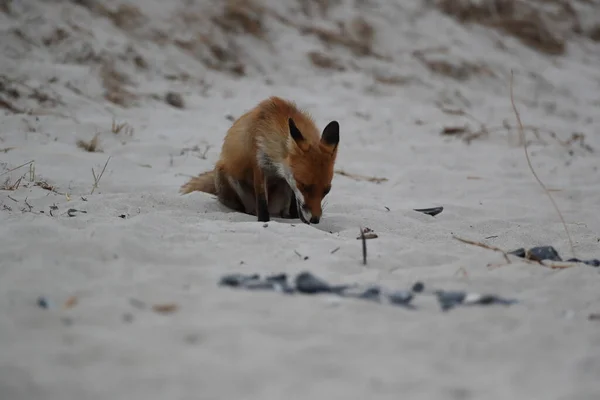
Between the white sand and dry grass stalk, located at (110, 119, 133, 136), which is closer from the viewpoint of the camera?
A: the white sand

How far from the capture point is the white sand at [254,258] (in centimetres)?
167

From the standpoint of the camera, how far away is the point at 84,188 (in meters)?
4.68

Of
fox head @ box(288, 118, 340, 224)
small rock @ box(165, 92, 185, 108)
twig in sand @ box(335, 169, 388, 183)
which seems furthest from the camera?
small rock @ box(165, 92, 185, 108)

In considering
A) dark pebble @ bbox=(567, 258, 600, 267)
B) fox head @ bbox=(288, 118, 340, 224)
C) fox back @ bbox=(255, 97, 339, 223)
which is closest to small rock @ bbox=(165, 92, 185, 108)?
fox back @ bbox=(255, 97, 339, 223)

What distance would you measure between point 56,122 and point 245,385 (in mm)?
5859

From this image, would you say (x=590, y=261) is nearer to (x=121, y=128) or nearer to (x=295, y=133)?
(x=295, y=133)

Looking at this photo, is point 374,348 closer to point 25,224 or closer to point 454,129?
point 25,224

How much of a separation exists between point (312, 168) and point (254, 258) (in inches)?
62.6

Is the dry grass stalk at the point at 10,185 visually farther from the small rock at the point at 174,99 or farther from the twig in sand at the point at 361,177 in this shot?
the small rock at the point at 174,99

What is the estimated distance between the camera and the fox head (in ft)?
14.2

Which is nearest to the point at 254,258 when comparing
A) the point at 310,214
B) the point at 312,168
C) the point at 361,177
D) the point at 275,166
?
the point at 310,214

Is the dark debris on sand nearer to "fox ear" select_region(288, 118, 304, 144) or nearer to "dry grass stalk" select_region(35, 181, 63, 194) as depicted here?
"fox ear" select_region(288, 118, 304, 144)

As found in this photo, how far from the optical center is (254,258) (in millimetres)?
2945

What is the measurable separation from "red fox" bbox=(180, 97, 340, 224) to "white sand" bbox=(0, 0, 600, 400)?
0.25 metres
